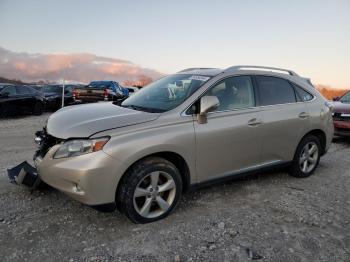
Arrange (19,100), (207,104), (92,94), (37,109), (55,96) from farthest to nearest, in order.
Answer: (55,96) < (92,94) < (37,109) < (19,100) < (207,104)

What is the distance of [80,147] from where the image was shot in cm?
320

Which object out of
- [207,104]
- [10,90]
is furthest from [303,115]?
[10,90]

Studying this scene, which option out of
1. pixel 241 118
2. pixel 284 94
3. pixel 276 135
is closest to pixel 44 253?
pixel 241 118

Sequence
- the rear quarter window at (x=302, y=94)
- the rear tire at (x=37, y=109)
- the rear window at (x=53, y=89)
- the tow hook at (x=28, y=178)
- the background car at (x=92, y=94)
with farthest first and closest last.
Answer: the rear window at (x=53, y=89), the background car at (x=92, y=94), the rear tire at (x=37, y=109), the rear quarter window at (x=302, y=94), the tow hook at (x=28, y=178)

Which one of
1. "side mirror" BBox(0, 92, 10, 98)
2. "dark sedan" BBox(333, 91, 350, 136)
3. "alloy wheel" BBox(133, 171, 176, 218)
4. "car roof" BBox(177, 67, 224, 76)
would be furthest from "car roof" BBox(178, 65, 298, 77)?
"side mirror" BBox(0, 92, 10, 98)

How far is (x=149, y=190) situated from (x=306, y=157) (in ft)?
10.0

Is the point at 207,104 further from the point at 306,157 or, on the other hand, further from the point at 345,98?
the point at 345,98

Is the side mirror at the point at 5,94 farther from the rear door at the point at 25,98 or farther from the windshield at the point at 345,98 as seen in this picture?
the windshield at the point at 345,98

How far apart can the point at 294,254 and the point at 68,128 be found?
8.27 feet

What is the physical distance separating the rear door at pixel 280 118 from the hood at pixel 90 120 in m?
1.77

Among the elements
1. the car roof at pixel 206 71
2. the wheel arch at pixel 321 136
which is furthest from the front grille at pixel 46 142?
the wheel arch at pixel 321 136

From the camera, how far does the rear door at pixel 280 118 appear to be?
180 inches

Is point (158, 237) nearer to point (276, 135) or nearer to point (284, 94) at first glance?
point (276, 135)

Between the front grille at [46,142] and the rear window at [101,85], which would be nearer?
the front grille at [46,142]
